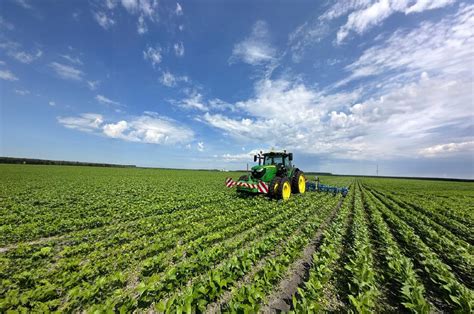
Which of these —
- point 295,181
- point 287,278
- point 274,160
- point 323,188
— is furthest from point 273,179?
point 323,188

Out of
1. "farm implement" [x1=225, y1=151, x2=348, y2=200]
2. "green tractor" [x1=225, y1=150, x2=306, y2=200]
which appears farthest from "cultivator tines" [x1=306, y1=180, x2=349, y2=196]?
"green tractor" [x1=225, y1=150, x2=306, y2=200]

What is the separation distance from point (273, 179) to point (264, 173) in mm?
691

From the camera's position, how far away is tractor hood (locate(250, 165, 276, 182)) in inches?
430

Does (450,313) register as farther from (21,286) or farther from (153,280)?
(21,286)

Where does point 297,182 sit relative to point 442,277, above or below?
above

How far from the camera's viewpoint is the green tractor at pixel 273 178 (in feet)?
33.6

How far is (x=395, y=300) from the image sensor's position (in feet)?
10.2

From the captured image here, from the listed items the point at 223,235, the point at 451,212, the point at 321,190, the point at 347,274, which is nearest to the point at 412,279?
the point at 347,274

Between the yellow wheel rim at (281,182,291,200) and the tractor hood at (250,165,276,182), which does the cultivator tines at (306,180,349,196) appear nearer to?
the yellow wheel rim at (281,182,291,200)

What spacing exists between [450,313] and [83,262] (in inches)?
261

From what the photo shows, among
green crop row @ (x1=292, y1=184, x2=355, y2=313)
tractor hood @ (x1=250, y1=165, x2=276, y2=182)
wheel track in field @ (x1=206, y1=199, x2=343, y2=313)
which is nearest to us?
green crop row @ (x1=292, y1=184, x2=355, y2=313)

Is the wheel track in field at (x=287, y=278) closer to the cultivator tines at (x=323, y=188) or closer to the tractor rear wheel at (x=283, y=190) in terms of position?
the tractor rear wheel at (x=283, y=190)

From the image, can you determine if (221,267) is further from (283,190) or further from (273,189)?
(283,190)

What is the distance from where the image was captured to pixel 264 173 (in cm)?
1091
